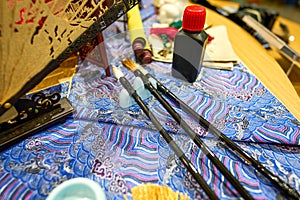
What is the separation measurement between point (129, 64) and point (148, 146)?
0.26 m

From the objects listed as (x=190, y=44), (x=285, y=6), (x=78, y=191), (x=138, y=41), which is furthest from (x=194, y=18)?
(x=285, y=6)

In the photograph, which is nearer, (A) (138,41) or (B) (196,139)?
(B) (196,139)

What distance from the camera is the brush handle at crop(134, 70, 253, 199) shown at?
35 cm

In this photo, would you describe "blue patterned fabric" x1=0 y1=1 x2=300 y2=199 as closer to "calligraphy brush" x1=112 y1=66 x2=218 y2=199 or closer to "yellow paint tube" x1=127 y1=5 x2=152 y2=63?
"calligraphy brush" x1=112 y1=66 x2=218 y2=199

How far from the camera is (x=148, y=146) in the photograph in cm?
43

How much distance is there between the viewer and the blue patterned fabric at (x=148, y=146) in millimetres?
378

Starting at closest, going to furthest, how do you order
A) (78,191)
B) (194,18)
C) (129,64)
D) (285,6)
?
(78,191) < (194,18) < (129,64) < (285,6)

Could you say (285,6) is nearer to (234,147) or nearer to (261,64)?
(261,64)

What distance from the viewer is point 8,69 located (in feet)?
1.22

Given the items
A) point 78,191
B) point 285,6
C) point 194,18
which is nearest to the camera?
point 78,191

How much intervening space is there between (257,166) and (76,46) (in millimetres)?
→ 369

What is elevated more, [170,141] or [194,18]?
[194,18]

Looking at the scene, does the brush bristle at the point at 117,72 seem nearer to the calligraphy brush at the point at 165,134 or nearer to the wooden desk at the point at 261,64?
the calligraphy brush at the point at 165,134

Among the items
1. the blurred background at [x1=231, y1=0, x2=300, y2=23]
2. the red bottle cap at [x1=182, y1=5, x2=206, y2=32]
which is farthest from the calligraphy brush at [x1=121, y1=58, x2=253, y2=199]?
the blurred background at [x1=231, y1=0, x2=300, y2=23]
